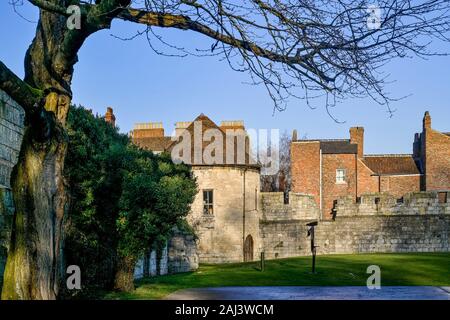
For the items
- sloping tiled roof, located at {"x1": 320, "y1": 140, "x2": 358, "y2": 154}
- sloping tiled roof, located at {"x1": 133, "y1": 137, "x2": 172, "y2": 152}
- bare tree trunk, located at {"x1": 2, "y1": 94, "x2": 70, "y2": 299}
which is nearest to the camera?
bare tree trunk, located at {"x1": 2, "y1": 94, "x2": 70, "y2": 299}

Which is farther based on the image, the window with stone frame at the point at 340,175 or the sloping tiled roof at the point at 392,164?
the sloping tiled roof at the point at 392,164

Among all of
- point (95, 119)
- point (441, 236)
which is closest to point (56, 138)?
point (95, 119)

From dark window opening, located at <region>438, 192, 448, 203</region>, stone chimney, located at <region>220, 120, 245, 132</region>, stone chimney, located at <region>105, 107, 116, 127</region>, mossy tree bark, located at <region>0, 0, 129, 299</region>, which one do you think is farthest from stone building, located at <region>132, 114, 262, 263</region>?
mossy tree bark, located at <region>0, 0, 129, 299</region>

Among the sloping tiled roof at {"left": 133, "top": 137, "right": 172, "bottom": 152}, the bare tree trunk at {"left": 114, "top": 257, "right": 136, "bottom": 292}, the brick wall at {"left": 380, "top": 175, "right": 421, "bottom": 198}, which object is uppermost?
the sloping tiled roof at {"left": 133, "top": 137, "right": 172, "bottom": 152}

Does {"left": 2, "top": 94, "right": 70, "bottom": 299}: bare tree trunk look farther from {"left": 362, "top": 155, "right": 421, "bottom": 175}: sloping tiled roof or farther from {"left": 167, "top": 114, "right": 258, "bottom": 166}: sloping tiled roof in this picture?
{"left": 362, "top": 155, "right": 421, "bottom": 175}: sloping tiled roof

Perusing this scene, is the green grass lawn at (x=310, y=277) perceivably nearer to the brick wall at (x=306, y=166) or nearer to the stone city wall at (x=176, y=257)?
the stone city wall at (x=176, y=257)

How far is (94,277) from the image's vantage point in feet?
61.1

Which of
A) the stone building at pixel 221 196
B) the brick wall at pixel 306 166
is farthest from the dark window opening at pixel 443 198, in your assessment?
the stone building at pixel 221 196

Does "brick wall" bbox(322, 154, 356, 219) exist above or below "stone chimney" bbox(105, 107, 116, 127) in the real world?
below

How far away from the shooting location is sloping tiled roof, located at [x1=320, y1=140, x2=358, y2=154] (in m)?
55.6

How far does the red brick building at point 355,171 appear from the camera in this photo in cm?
5406

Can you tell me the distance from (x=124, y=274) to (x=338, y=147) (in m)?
40.8

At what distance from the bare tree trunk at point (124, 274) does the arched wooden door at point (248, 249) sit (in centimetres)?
2007
